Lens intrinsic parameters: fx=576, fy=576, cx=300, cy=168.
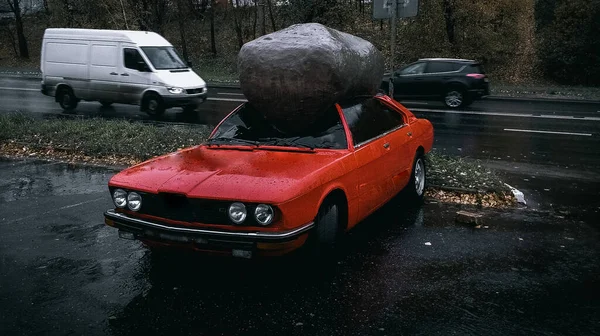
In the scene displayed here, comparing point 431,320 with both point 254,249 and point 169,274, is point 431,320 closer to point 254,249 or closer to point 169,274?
point 254,249

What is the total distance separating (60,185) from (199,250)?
4988mm

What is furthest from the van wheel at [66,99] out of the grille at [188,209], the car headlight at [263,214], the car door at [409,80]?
the car headlight at [263,214]

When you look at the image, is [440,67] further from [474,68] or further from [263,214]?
[263,214]

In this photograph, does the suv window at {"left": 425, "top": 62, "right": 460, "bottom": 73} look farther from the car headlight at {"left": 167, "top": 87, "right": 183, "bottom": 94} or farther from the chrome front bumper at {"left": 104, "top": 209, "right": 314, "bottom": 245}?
the chrome front bumper at {"left": 104, "top": 209, "right": 314, "bottom": 245}

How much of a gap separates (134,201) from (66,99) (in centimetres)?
1491

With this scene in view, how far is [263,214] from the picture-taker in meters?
4.75

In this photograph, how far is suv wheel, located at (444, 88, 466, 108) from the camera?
1936 cm

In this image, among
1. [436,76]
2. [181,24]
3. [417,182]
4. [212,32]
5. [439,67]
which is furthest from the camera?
[212,32]

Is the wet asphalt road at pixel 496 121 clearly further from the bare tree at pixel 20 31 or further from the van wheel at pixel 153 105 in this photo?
the bare tree at pixel 20 31

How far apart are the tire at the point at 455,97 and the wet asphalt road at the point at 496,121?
0.33 metres

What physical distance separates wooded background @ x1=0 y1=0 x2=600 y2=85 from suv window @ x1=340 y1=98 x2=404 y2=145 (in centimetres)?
2126

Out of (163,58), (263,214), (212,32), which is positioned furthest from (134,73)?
(212,32)

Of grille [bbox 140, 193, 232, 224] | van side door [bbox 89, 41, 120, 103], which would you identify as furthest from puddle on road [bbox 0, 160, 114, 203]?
van side door [bbox 89, 41, 120, 103]

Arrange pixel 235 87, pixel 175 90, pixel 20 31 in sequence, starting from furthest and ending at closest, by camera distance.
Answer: pixel 20 31
pixel 235 87
pixel 175 90
